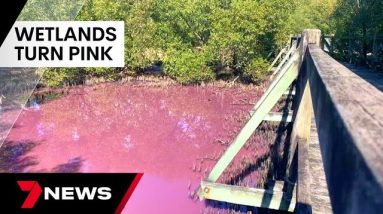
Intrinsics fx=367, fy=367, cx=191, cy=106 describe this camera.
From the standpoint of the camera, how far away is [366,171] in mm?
459

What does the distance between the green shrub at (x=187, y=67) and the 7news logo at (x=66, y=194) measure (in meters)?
12.6

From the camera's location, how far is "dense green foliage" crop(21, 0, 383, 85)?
1814 centimetres

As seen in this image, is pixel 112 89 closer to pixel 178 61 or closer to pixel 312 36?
pixel 178 61

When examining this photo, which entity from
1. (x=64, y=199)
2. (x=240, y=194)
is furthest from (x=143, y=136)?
(x=240, y=194)

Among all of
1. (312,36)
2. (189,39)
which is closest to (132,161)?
(312,36)

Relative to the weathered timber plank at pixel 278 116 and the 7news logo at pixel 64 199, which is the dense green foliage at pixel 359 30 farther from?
the 7news logo at pixel 64 199

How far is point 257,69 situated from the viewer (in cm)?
1864

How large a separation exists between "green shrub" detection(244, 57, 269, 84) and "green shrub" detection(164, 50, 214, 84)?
6.66ft

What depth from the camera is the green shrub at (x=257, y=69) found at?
18.6 m

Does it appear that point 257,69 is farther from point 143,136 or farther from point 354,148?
point 354,148

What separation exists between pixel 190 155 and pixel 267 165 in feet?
9.45

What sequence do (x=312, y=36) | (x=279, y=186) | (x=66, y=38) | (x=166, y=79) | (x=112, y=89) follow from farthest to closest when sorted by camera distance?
(x=166, y=79) → (x=112, y=89) → (x=66, y=38) → (x=279, y=186) → (x=312, y=36)

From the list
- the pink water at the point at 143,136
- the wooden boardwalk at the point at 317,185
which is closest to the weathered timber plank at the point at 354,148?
the wooden boardwalk at the point at 317,185

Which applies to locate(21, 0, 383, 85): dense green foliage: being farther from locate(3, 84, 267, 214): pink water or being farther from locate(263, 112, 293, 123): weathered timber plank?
locate(263, 112, 293, 123): weathered timber plank
